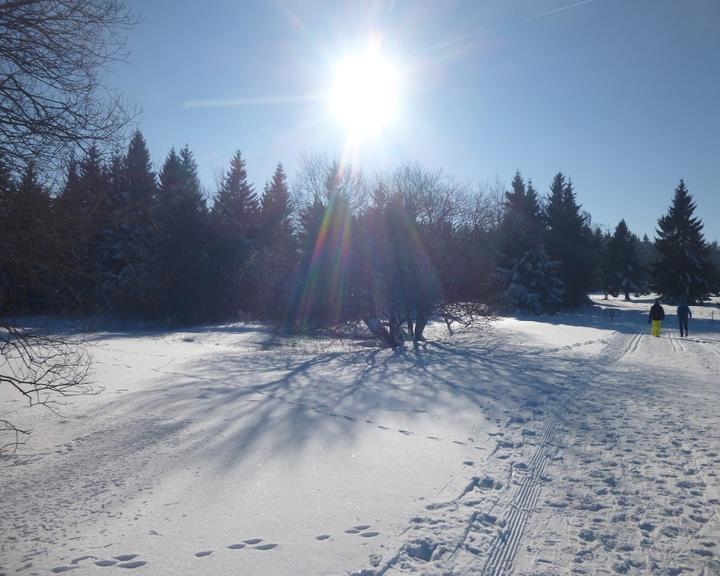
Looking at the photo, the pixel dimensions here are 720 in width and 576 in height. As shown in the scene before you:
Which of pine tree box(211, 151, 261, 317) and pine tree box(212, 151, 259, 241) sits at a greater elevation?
pine tree box(212, 151, 259, 241)

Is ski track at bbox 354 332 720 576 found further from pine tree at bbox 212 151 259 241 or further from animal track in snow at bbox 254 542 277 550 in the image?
pine tree at bbox 212 151 259 241

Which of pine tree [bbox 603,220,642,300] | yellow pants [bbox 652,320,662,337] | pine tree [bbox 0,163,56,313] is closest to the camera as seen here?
pine tree [bbox 0,163,56,313]

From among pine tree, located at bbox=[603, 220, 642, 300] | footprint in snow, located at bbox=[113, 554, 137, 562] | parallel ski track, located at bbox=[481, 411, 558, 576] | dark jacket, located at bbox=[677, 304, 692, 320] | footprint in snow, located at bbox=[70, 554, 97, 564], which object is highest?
pine tree, located at bbox=[603, 220, 642, 300]

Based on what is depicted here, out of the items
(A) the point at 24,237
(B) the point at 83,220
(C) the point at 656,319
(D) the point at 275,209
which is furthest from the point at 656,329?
(D) the point at 275,209

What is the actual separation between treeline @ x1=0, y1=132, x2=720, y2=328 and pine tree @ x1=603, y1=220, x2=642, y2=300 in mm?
183

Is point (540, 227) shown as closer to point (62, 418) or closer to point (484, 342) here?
point (484, 342)

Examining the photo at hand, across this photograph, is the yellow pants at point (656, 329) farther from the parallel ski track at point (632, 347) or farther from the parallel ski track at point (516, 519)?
the parallel ski track at point (516, 519)

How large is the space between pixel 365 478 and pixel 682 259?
168 feet

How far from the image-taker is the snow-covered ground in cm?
352

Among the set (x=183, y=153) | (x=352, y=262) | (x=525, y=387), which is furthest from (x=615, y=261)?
(x=525, y=387)

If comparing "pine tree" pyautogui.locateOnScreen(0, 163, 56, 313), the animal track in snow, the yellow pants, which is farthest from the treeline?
the yellow pants

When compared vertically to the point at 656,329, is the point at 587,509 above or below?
below

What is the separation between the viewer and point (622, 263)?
65.4m

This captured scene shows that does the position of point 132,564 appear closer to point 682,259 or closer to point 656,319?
point 656,319
